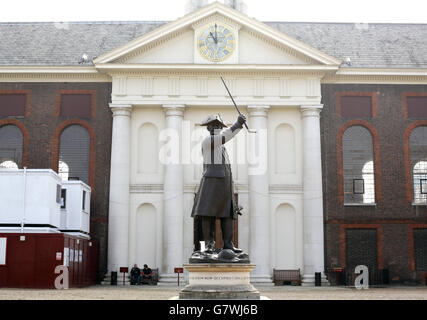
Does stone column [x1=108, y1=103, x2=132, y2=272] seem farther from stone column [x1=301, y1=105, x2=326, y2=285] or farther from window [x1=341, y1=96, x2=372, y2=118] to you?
window [x1=341, y1=96, x2=372, y2=118]

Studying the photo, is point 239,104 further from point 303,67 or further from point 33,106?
point 33,106

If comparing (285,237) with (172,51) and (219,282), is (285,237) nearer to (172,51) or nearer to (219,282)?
(172,51)

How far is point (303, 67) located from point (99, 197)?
14.0 meters

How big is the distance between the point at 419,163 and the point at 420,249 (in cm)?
511

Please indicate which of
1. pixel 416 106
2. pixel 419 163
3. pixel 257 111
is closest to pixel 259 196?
pixel 257 111

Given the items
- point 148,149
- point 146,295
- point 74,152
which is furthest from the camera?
point 74,152

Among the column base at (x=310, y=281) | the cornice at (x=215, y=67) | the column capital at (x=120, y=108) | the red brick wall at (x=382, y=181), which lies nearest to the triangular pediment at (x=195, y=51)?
the cornice at (x=215, y=67)

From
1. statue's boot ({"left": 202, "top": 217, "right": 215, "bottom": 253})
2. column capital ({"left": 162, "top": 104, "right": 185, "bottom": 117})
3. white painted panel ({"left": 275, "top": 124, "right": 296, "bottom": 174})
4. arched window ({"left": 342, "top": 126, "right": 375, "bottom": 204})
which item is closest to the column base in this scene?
arched window ({"left": 342, "top": 126, "right": 375, "bottom": 204})

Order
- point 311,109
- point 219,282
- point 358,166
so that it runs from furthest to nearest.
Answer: point 358,166 → point 311,109 → point 219,282

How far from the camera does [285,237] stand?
127 feet

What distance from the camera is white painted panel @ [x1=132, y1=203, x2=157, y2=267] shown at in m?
38.5

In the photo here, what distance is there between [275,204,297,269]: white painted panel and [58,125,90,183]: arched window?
1160cm

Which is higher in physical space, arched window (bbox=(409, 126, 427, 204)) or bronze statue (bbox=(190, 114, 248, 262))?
arched window (bbox=(409, 126, 427, 204))

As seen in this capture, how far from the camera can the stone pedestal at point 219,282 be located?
1532 cm
